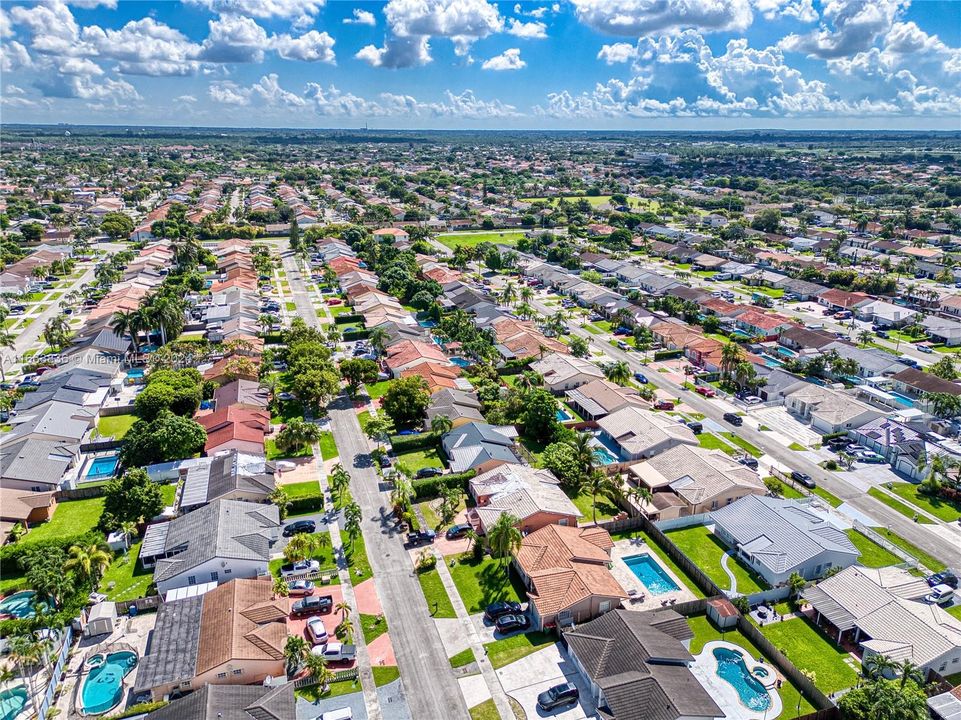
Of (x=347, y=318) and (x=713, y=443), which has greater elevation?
(x=347, y=318)

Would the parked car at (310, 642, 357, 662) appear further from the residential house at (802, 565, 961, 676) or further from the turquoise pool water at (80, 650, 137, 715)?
the residential house at (802, 565, 961, 676)

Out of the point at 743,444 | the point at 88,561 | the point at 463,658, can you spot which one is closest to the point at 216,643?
the point at 88,561

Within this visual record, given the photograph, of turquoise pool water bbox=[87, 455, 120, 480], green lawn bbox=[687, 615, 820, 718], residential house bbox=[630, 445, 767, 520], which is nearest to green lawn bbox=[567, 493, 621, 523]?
residential house bbox=[630, 445, 767, 520]

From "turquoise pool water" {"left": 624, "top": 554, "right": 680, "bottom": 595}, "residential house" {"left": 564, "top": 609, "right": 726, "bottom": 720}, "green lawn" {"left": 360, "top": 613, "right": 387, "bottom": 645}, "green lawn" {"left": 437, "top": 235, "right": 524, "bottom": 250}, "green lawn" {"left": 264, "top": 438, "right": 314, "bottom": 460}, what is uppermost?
"green lawn" {"left": 437, "top": 235, "right": 524, "bottom": 250}

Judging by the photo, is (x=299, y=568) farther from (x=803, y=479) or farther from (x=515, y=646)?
(x=803, y=479)

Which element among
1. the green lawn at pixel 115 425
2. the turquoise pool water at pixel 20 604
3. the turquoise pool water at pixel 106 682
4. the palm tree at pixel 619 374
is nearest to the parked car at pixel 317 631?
the turquoise pool water at pixel 106 682

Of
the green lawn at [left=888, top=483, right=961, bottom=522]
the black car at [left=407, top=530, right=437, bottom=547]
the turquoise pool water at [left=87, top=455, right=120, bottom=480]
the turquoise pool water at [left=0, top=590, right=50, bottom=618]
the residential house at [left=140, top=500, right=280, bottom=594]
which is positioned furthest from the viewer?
the turquoise pool water at [left=87, top=455, right=120, bottom=480]

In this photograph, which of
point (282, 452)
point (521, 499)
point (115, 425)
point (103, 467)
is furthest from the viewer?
point (115, 425)
